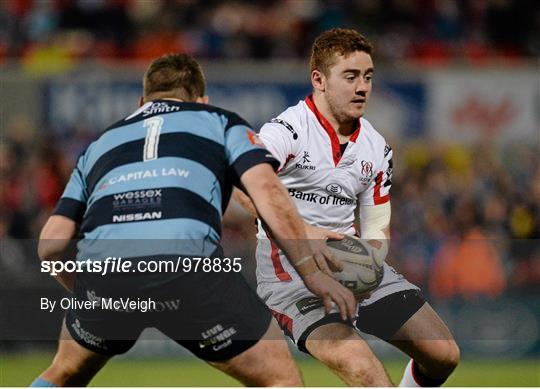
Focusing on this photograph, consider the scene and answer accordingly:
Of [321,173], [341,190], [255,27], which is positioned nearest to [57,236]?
[321,173]

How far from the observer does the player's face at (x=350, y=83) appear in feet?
21.2

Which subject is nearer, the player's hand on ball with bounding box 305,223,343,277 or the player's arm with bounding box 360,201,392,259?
the player's hand on ball with bounding box 305,223,343,277

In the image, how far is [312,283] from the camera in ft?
17.0

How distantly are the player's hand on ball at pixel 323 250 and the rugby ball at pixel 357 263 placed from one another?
12 cm

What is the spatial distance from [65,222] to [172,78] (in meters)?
0.84

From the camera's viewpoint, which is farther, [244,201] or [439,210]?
[439,210]

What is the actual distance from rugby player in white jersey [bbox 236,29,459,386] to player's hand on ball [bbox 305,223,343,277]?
0.54 metres

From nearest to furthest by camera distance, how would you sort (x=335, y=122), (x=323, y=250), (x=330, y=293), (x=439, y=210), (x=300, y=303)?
(x=330, y=293), (x=323, y=250), (x=300, y=303), (x=335, y=122), (x=439, y=210)

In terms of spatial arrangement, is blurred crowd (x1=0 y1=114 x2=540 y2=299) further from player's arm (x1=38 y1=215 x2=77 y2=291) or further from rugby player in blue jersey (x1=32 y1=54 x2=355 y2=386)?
rugby player in blue jersey (x1=32 y1=54 x2=355 y2=386)

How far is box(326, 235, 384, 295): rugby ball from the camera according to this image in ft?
20.1

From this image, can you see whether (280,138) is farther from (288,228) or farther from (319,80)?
(288,228)

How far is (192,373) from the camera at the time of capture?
12383 millimetres

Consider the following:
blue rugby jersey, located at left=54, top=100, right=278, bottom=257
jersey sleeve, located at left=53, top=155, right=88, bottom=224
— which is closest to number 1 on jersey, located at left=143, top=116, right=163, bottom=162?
blue rugby jersey, located at left=54, top=100, right=278, bottom=257

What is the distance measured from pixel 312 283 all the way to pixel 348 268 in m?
0.97
